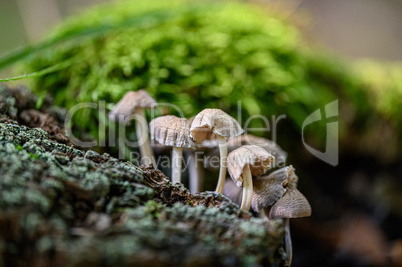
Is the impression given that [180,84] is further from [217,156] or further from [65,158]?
[65,158]

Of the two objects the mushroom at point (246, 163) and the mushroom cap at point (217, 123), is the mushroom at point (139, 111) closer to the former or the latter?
the mushroom cap at point (217, 123)

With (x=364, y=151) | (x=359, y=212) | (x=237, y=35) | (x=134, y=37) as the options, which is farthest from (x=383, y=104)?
(x=134, y=37)

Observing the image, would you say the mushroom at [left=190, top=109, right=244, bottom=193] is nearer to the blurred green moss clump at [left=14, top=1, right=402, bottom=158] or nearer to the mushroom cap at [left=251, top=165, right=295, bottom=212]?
the mushroom cap at [left=251, top=165, right=295, bottom=212]

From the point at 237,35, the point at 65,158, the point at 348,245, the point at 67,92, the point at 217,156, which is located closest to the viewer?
the point at 65,158

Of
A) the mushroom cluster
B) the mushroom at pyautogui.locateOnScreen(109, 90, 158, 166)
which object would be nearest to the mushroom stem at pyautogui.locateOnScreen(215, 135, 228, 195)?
the mushroom cluster

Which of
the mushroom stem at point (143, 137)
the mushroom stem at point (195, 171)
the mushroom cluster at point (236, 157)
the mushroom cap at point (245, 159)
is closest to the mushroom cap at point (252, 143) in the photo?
the mushroom cluster at point (236, 157)
